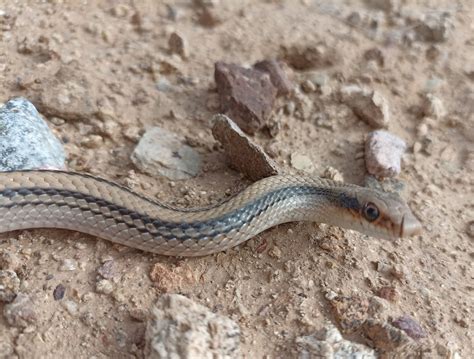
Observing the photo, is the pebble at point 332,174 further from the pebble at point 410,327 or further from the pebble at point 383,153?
the pebble at point 410,327

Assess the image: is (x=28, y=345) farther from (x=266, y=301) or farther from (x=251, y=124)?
(x=251, y=124)

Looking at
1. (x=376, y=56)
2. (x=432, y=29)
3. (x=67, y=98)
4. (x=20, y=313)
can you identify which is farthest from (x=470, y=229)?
(x=67, y=98)

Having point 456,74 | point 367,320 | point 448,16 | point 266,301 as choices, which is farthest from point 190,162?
point 448,16

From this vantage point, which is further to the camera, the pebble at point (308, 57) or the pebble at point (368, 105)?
the pebble at point (308, 57)

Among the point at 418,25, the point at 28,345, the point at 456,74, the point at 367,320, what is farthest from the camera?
the point at 418,25

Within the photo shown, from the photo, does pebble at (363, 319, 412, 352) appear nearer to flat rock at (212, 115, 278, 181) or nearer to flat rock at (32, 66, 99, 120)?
flat rock at (212, 115, 278, 181)

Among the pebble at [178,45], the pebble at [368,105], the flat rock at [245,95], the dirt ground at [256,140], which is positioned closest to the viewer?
the dirt ground at [256,140]

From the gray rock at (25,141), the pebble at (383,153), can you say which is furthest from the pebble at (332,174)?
the gray rock at (25,141)
